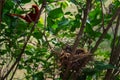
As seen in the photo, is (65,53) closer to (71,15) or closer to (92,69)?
(92,69)

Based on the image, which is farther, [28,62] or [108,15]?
[28,62]

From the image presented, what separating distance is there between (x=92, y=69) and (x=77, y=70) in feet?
0.24

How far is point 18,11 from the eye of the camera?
→ 1308 mm

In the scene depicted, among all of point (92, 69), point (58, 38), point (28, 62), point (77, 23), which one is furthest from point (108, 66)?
point (28, 62)

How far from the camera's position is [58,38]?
141 cm

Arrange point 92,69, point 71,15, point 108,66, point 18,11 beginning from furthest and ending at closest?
point 71,15, point 18,11, point 92,69, point 108,66

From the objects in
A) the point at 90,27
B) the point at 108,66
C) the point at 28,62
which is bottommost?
the point at 28,62

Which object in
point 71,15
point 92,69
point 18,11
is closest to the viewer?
point 92,69

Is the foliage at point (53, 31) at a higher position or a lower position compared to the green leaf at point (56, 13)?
lower

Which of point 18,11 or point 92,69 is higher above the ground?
point 18,11

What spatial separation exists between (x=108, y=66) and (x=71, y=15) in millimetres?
434

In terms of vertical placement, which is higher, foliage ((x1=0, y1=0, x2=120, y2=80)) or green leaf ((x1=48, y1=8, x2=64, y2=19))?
green leaf ((x1=48, y1=8, x2=64, y2=19))

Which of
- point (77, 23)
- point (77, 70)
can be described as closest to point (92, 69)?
point (77, 70)

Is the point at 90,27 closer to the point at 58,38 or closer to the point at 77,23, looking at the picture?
the point at 77,23
